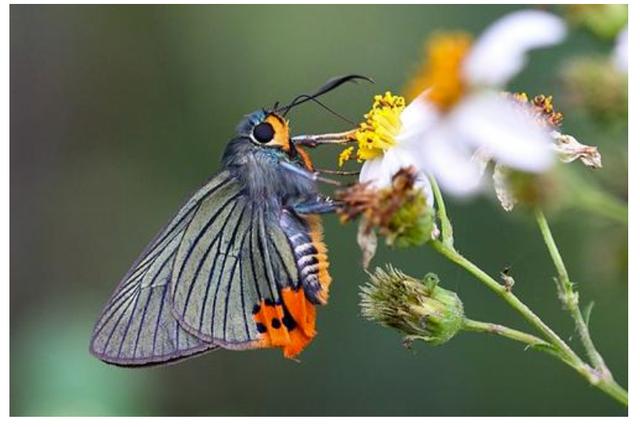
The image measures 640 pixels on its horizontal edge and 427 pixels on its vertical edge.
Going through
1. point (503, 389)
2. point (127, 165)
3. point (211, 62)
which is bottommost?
point (503, 389)

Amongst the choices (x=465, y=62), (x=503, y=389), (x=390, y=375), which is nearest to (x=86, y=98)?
(x=390, y=375)

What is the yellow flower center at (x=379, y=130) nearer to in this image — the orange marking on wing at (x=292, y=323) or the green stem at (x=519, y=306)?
the green stem at (x=519, y=306)

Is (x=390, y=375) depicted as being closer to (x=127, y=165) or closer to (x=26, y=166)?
(x=127, y=165)

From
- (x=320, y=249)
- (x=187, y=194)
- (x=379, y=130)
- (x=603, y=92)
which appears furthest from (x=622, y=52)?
(x=187, y=194)

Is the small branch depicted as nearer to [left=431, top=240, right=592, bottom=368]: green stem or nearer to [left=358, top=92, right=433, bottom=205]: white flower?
[left=431, top=240, right=592, bottom=368]: green stem

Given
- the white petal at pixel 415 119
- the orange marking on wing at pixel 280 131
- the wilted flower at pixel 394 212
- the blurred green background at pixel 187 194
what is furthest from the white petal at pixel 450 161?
the blurred green background at pixel 187 194

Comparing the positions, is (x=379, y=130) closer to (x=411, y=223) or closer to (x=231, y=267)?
(x=411, y=223)

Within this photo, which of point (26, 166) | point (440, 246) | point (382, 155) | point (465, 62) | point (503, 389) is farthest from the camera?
point (26, 166)
